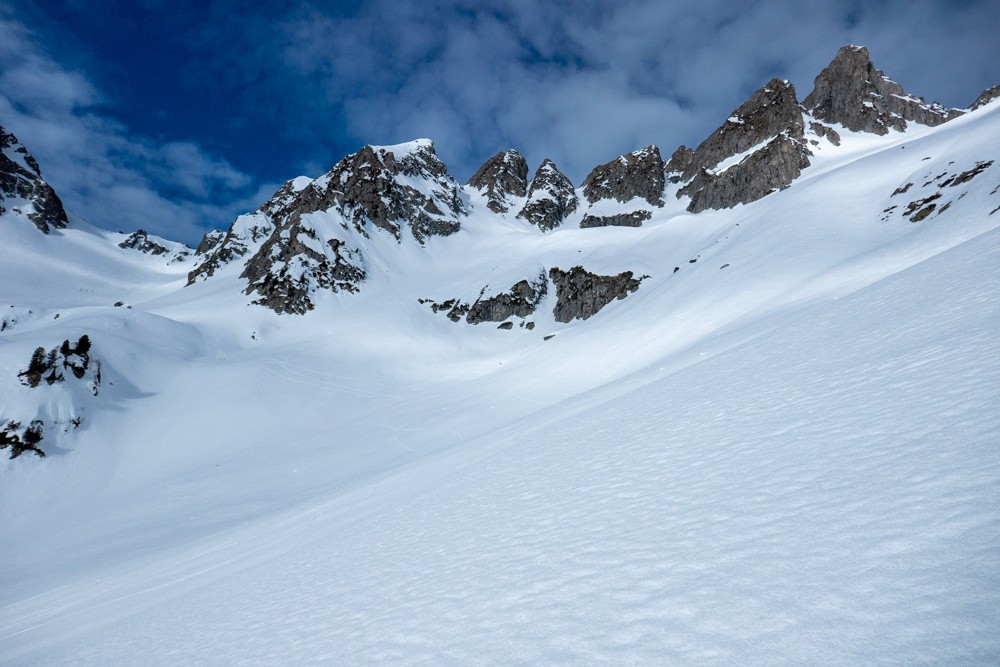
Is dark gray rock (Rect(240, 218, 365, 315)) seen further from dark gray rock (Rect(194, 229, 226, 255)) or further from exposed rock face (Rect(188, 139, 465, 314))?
dark gray rock (Rect(194, 229, 226, 255))

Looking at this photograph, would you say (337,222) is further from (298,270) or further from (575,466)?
(575,466)

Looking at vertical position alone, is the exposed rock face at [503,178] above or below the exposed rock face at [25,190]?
below

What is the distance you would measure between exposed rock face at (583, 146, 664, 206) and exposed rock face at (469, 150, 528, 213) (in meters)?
21.0

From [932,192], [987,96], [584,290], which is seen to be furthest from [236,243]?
[987,96]

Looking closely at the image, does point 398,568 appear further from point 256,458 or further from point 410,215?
point 410,215

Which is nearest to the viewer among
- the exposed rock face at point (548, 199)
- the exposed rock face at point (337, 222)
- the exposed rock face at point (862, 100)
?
the exposed rock face at point (337, 222)

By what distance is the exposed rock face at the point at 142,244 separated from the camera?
123000 millimetres

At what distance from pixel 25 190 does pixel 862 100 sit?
18759 cm

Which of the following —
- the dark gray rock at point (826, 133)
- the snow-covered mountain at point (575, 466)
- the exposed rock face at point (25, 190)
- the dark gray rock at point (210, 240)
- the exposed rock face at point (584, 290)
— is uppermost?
the exposed rock face at point (25, 190)

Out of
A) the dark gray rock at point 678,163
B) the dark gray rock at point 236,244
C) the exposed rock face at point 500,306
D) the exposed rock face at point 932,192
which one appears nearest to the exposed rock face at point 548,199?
the dark gray rock at point 678,163

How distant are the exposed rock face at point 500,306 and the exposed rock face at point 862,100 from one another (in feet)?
251

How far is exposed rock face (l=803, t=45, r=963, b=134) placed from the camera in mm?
78938

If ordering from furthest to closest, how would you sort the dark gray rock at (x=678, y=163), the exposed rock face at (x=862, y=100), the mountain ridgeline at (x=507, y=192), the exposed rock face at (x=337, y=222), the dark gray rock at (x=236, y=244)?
the dark gray rock at (x=678, y=163)
the dark gray rock at (x=236, y=244)
the exposed rock face at (x=862, y=100)
the mountain ridgeline at (x=507, y=192)
the exposed rock face at (x=337, y=222)

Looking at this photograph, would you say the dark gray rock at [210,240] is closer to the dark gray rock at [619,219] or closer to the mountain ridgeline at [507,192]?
the mountain ridgeline at [507,192]
